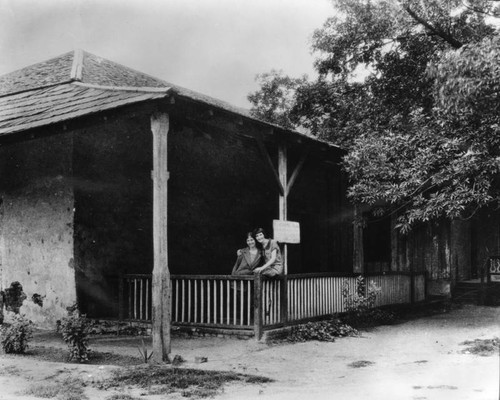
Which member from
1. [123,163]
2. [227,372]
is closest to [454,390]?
[227,372]

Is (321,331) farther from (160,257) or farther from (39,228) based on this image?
(39,228)

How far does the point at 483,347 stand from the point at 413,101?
7.56 meters

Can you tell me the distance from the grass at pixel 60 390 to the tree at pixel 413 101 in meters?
6.86

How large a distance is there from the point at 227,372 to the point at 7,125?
18.7 ft

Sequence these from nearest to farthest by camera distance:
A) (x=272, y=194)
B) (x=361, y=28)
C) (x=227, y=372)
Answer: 1. (x=227, y=372)
2. (x=361, y=28)
3. (x=272, y=194)

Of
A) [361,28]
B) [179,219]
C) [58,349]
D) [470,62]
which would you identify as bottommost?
[58,349]

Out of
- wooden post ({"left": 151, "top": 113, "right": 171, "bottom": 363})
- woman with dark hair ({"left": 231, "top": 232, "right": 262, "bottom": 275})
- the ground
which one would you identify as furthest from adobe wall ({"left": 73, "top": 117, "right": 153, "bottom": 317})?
wooden post ({"left": 151, "top": 113, "right": 171, "bottom": 363})

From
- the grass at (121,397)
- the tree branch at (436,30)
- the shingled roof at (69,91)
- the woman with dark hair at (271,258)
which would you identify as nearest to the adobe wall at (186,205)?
the shingled roof at (69,91)

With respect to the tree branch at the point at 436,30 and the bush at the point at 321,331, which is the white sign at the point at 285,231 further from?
the tree branch at the point at 436,30

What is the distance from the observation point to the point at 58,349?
886 cm

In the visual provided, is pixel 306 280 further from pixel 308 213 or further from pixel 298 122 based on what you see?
pixel 298 122

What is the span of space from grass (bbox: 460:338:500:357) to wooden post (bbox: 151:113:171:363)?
14.1ft

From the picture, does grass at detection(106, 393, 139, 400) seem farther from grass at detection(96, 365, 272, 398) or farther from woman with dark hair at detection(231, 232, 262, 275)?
woman with dark hair at detection(231, 232, 262, 275)

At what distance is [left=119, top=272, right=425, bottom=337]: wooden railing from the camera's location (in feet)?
32.0
